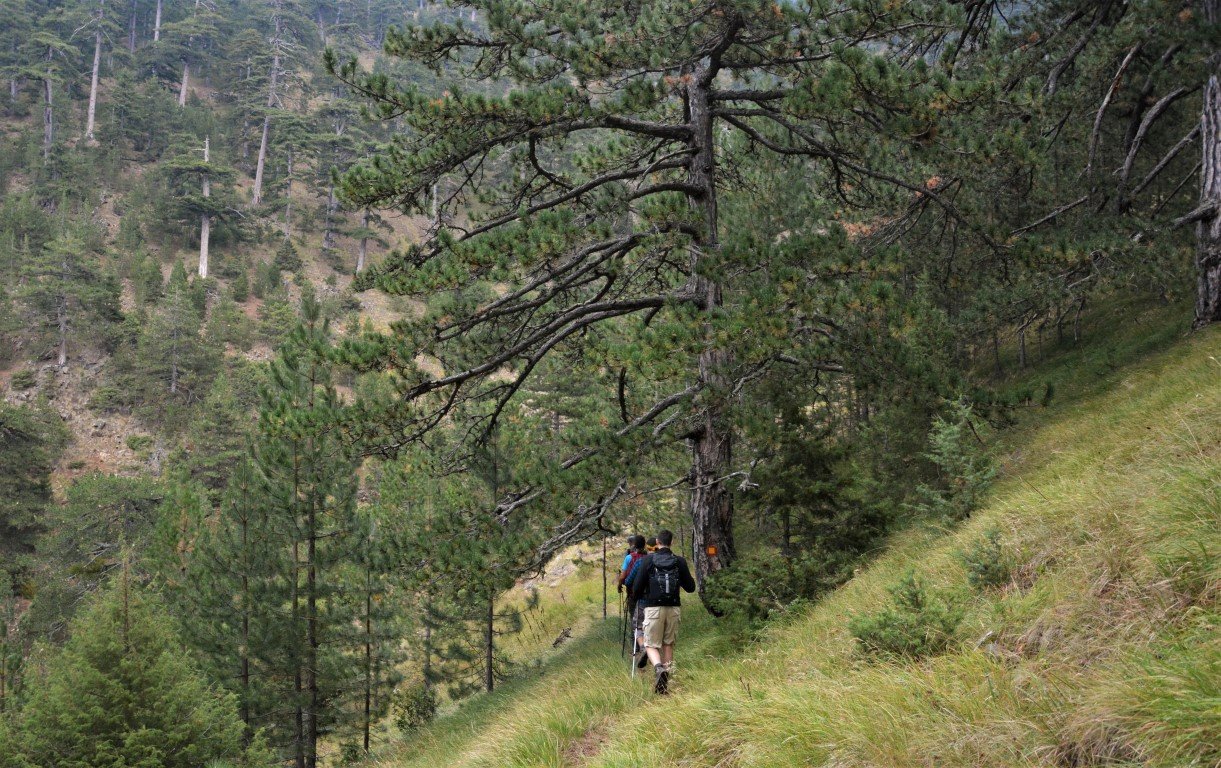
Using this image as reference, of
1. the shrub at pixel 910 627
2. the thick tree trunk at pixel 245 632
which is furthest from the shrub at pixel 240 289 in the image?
the shrub at pixel 910 627

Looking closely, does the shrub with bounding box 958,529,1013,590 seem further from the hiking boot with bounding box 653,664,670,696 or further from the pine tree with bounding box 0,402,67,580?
the pine tree with bounding box 0,402,67,580

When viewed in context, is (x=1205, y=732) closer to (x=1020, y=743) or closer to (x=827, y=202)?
(x=1020, y=743)

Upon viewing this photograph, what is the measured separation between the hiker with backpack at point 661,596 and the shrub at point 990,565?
2581 millimetres

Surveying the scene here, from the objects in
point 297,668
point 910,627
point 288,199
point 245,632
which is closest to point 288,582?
point 245,632

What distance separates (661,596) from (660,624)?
252 mm

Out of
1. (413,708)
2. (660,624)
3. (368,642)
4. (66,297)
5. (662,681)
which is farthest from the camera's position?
(66,297)

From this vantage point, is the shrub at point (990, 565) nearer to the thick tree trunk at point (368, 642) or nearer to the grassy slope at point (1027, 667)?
the grassy slope at point (1027, 667)

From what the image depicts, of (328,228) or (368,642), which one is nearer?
(368,642)

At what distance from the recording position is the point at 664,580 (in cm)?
643

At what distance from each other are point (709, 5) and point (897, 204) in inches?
160

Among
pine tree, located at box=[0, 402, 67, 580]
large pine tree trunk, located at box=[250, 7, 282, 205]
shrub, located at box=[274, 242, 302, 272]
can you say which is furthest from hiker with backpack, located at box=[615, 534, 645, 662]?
large pine tree trunk, located at box=[250, 7, 282, 205]

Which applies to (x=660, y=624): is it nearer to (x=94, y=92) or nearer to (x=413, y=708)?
(x=413, y=708)

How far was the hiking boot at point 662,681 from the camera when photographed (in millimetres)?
6016

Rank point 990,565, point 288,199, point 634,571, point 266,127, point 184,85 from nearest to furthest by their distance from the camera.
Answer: point 990,565 → point 634,571 → point 288,199 → point 266,127 → point 184,85
